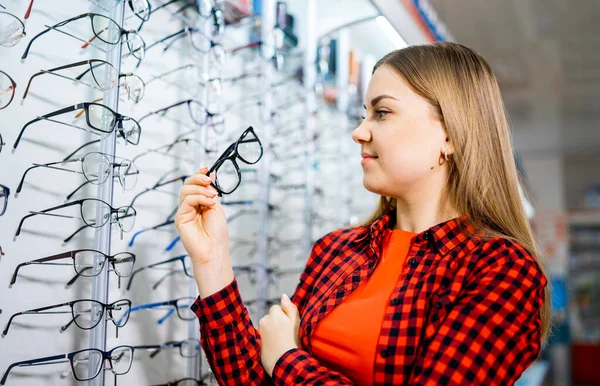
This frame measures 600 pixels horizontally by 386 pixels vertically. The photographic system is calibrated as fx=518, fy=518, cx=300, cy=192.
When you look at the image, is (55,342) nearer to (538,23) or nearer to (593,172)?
(538,23)

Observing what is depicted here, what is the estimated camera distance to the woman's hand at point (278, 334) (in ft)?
4.01

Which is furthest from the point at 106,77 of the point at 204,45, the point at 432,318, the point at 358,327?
the point at 432,318

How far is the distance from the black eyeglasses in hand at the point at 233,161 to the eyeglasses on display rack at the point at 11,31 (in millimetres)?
513

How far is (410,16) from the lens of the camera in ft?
7.49

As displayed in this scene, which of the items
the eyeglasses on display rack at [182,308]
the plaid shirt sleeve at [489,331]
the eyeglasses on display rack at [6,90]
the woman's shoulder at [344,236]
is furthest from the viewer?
the eyeglasses on display rack at [182,308]

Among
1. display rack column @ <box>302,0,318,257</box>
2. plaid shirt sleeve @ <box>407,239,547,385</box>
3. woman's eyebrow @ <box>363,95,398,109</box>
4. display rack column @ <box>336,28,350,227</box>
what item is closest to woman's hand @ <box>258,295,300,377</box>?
plaid shirt sleeve @ <box>407,239,547,385</box>

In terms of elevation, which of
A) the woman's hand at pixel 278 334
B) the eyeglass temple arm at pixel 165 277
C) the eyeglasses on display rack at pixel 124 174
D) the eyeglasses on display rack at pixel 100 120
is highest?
the eyeglasses on display rack at pixel 100 120

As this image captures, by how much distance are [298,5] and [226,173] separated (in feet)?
6.33

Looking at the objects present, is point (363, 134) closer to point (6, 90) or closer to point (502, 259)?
point (502, 259)

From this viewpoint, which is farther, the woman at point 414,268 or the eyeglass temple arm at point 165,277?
the eyeglass temple arm at point 165,277

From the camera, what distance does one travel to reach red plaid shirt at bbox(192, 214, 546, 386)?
1003mm

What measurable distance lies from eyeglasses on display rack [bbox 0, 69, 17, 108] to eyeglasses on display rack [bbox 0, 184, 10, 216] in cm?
17

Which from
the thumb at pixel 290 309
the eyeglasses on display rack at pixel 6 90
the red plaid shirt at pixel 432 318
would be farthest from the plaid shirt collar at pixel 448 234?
the eyeglasses on display rack at pixel 6 90

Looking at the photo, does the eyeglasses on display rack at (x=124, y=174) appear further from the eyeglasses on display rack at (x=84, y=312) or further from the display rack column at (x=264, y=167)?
the display rack column at (x=264, y=167)
